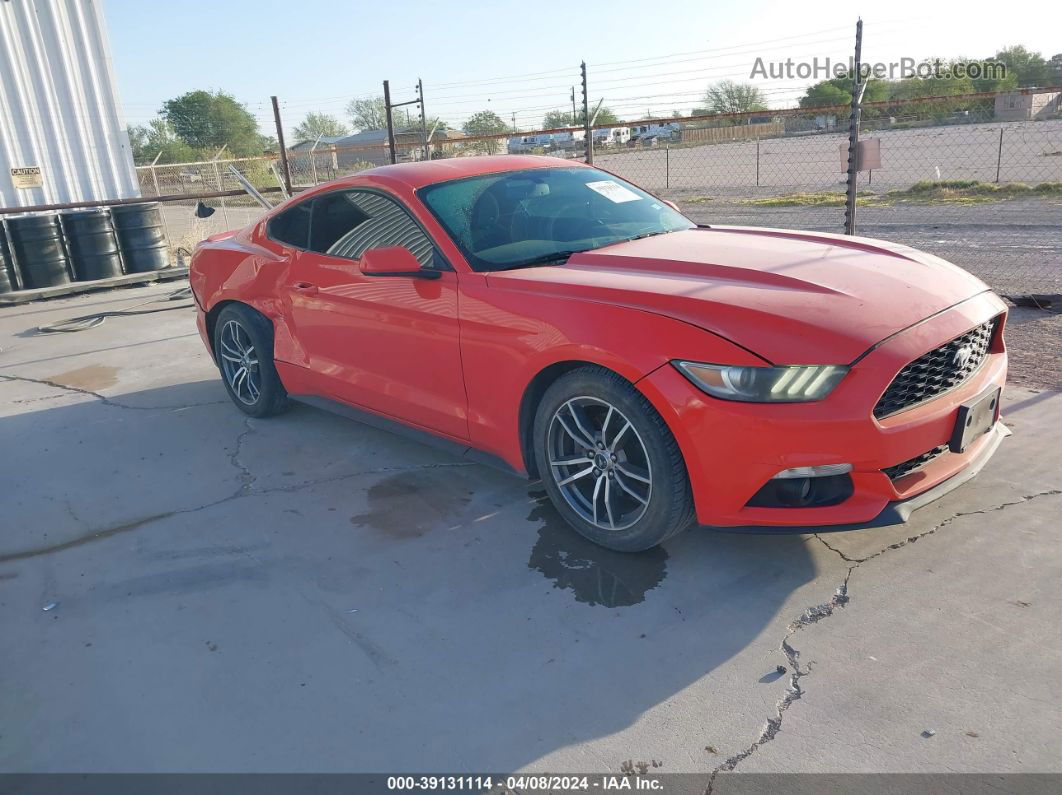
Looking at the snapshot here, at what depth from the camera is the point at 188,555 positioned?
3664 millimetres

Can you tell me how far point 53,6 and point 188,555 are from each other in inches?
502

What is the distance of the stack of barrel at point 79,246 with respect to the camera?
1053 cm

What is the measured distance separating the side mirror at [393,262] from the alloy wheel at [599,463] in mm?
998

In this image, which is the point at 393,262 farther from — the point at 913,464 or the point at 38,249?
the point at 38,249

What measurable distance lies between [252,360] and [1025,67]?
48.5 meters

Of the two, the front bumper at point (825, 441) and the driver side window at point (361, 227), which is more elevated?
the driver side window at point (361, 227)

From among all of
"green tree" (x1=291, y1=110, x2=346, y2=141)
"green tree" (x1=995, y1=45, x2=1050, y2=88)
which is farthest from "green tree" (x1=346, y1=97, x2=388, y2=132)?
"green tree" (x1=995, y1=45, x2=1050, y2=88)

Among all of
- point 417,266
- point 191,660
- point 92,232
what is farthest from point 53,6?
point 191,660

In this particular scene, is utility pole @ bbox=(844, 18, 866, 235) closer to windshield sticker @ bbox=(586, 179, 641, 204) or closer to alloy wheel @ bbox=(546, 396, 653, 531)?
windshield sticker @ bbox=(586, 179, 641, 204)

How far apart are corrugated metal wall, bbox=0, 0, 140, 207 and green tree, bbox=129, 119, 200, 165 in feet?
128

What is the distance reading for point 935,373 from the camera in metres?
3.04

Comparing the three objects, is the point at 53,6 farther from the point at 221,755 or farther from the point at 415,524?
the point at 221,755

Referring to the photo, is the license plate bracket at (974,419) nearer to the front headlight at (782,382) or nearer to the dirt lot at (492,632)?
the dirt lot at (492,632)

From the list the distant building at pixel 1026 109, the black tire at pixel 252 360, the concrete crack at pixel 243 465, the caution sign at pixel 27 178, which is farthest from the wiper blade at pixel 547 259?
the distant building at pixel 1026 109
